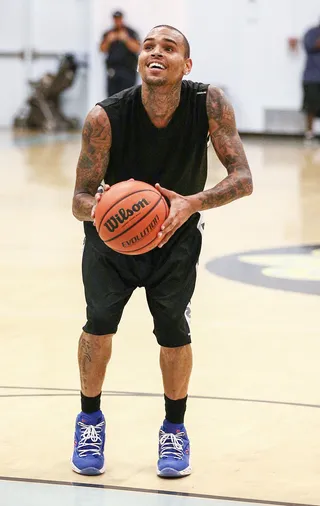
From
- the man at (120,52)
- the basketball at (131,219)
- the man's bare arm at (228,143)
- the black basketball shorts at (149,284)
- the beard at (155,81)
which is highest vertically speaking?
the beard at (155,81)

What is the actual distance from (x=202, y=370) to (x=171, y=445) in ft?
4.44

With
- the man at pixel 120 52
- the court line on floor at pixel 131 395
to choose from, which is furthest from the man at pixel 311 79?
the court line on floor at pixel 131 395

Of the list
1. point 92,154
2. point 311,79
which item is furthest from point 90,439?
point 311,79

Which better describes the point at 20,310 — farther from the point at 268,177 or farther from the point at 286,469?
the point at 268,177

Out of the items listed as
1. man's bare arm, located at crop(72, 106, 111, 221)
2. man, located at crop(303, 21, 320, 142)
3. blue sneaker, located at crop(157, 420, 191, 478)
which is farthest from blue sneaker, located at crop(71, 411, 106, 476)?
man, located at crop(303, 21, 320, 142)

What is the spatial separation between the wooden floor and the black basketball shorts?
0.54 metres

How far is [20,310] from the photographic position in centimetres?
686

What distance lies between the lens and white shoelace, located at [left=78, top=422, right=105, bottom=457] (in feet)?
13.4

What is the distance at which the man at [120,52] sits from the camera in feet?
67.4

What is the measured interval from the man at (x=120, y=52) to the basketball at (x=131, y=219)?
55.7 feet

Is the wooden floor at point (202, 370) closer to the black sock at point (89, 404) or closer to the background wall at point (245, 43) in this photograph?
the black sock at point (89, 404)

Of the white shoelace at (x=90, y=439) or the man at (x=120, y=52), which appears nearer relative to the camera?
the white shoelace at (x=90, y=439)

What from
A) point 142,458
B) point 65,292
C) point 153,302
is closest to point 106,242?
point 153,302

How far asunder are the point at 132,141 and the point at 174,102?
205mm
